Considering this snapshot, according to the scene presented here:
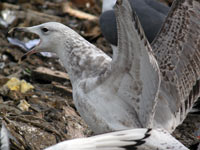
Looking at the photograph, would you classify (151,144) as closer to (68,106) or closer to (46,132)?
(46,132)

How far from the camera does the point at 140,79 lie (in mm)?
2992

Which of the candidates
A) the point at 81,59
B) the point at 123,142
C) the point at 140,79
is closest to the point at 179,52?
the point at 140,79

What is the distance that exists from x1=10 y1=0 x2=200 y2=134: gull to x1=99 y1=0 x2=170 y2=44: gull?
1670 millimetres

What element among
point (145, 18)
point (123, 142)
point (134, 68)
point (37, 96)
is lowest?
point (37, 96)

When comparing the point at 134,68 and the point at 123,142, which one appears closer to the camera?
the point at 123,142

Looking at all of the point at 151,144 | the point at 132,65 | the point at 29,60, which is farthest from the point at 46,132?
the point at 29,60

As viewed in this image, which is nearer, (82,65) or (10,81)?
(82,65)

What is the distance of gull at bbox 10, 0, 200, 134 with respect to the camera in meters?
3.01

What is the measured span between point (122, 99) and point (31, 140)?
0.79 metres

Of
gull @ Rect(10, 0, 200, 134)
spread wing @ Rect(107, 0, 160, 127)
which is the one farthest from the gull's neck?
spread wing @ Rect(107, 0, 160, 127)

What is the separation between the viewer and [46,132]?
359cm

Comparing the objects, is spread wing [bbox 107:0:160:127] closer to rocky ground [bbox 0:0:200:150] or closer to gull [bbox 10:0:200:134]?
gull [bbox 10:0:200:134]

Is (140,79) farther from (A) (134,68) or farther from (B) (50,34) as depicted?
(B) (50,34)

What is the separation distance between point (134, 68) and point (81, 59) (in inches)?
21.8
